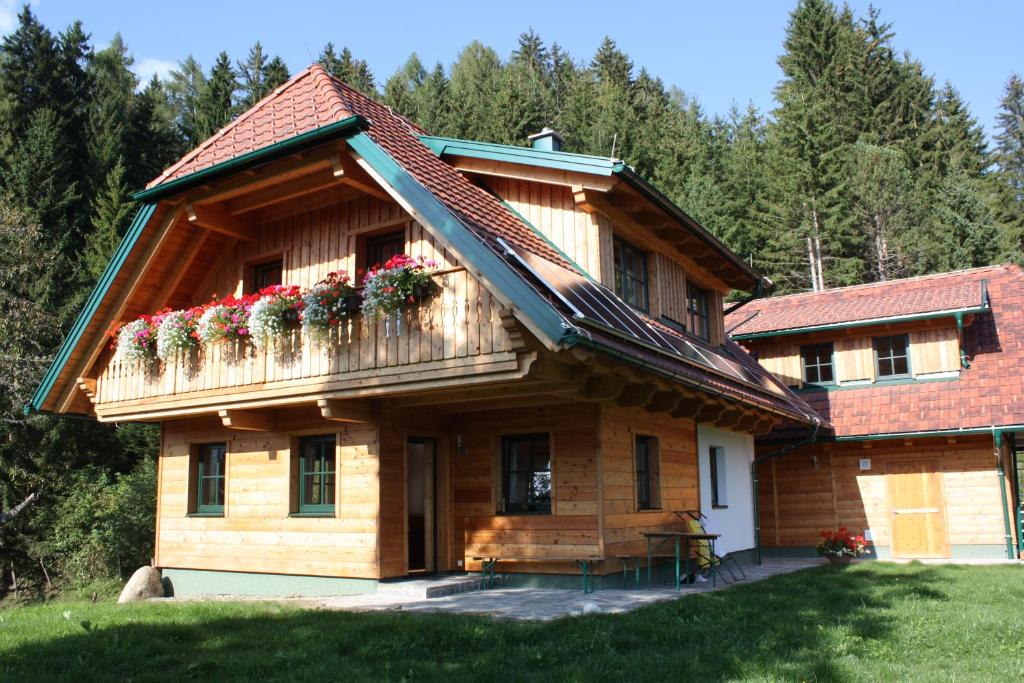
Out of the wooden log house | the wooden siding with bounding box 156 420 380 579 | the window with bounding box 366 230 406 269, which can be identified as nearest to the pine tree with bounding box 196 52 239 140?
the wooden log house

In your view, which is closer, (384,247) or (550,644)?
(550,644)

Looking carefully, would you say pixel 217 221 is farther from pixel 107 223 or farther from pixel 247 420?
pixel 107 223

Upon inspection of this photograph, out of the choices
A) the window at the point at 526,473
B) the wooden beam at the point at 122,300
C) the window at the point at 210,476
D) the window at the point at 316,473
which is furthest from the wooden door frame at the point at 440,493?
the wooden beam at the point at 122,300

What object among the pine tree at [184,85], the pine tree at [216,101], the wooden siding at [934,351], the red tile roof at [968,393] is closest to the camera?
the red tile roof at [968,393]

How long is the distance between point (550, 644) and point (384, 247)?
674 cm

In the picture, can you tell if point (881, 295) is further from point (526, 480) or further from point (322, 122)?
point (322, 122)

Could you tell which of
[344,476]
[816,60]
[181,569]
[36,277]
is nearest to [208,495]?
[181,569]

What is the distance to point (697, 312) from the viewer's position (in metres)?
16.5

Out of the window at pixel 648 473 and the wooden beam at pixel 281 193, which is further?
the window at pixel 648 473

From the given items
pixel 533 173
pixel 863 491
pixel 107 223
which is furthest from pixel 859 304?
pixel 107 223

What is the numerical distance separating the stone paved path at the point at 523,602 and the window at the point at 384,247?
4647 mm

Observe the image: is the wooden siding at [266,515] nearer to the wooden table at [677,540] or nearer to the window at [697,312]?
the wooden table at [677,540]

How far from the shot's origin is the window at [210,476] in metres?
14.3

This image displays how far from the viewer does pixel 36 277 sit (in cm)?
2275
